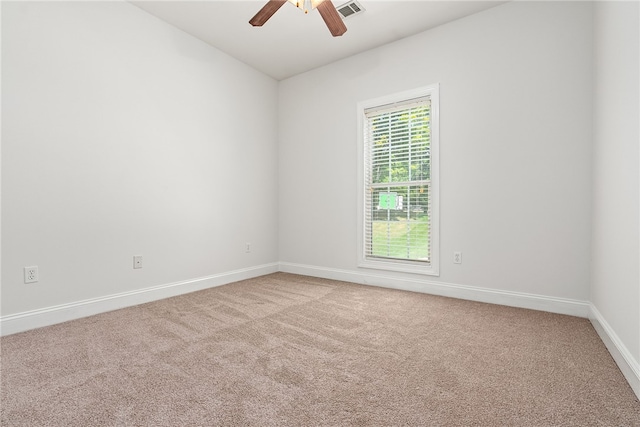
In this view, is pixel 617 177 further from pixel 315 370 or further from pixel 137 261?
pixel 137 261

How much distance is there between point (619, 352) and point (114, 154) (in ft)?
13.0

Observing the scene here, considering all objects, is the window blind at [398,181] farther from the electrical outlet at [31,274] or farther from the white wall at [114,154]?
the electrical outlet at [31,274]

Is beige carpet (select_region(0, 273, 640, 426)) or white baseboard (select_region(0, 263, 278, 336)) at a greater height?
white baseboard (select_region(0, 263, 278, 336))

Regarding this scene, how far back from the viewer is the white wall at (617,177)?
5.16 ft

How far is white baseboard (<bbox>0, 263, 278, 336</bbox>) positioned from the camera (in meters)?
2.23

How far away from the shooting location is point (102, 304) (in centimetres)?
267

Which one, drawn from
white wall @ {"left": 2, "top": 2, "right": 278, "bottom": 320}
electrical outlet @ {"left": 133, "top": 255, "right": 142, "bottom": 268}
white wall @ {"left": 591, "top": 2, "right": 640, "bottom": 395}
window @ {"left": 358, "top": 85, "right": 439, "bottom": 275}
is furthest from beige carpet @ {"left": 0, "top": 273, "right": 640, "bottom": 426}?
window @ {"left": 358, "top": 85, "right": 439, "bottom": 275}

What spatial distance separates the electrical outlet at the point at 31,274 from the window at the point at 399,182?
10.1ft

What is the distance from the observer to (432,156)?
3256mm

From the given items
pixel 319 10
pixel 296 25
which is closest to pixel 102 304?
pixel 319 10

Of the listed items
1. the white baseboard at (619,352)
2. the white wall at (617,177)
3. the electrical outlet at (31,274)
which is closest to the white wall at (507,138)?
the white wall at (617,177)

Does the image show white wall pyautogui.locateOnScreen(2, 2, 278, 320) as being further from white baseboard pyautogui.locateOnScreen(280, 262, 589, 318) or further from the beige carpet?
white baseboard pyautogui.locateOnScreen(280, 262, 589, 318)

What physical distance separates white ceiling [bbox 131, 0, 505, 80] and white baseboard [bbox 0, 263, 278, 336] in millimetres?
2787

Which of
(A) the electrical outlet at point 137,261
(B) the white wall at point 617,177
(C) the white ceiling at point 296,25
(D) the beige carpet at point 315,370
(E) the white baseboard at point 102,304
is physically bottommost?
(D) the beige carpet at point 315,370
